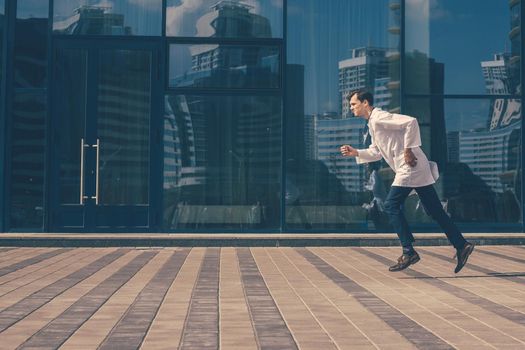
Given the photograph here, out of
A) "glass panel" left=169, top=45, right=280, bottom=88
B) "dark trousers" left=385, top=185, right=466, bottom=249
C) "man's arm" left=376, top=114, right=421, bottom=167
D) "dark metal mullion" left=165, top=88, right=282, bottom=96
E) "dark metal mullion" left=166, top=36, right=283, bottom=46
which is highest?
"dark metal mullion" left=166, top=36, right=283, bottom=46

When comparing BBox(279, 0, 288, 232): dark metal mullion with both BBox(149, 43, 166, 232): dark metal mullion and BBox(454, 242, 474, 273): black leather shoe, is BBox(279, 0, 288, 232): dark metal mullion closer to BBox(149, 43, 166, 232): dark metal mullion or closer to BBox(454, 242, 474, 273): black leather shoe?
BBox(149, 43, 166, 232): dark metal mullion

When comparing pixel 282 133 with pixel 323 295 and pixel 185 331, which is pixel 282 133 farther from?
pixel 185 331

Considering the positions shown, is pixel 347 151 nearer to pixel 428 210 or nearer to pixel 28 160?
pixel 428 210

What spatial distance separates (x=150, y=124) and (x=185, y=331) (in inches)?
358

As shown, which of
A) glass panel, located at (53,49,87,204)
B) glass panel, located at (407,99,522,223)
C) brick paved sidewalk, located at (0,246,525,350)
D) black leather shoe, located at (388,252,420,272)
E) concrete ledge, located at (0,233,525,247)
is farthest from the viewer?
glass panel, located at (407,99,522,223)

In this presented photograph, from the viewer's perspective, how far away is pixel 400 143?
30.3 ft

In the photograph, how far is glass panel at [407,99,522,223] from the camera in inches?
572

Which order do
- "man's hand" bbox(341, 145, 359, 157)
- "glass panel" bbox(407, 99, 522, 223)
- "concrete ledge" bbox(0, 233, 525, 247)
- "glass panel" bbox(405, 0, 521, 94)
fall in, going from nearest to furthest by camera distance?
"man's hand" bbox(341, 145, 359, 157) < "concrete ledge" bbox(0, 233, 525, 247) < "glass panel" bbox(407, 99, 522, 223) < "glass panel" bbox(405, 0, 521, 94)

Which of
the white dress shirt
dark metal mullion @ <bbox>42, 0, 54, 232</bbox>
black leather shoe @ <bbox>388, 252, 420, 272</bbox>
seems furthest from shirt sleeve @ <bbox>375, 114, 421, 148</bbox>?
dark metal mullion @ <bbox>42, 0, 54, 232</bbox>

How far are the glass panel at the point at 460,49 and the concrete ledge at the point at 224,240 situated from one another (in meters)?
2.49

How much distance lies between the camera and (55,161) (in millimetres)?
14289

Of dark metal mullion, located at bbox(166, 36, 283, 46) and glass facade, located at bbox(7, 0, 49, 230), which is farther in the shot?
dark metal mullion, located at bbox(166, 36, 283, 46)

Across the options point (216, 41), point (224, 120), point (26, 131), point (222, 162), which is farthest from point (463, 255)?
point (26, 131)

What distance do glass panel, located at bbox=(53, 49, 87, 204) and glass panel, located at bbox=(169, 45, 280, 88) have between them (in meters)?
1.41
